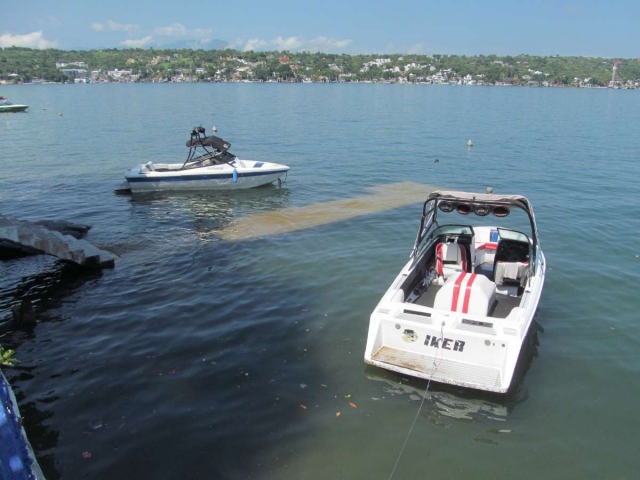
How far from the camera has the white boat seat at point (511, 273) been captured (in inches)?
425

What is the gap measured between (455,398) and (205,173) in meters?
17.7

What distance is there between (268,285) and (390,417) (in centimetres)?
557

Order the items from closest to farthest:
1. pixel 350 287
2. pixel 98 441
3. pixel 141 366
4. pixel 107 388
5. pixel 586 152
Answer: pixel 98 441 < pixel 107 388 < pixel 141 366 < pixel 350 287 < pixel 586 152

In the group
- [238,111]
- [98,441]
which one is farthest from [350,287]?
[238,111]

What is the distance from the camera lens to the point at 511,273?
10.9 meters

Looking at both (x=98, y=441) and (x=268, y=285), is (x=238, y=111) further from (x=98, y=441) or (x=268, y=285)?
(x=98, y=441)

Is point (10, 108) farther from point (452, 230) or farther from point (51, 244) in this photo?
point (452, 230)

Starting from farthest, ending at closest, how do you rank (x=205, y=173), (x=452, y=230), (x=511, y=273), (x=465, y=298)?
(x=205, y=173) → (x=452, y=230) → (x=511, y=273) → (x=465, y=298)

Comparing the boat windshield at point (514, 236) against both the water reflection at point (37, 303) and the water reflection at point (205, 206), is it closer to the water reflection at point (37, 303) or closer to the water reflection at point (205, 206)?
the water reflection at point (205, 206)

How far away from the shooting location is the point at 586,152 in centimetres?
3481

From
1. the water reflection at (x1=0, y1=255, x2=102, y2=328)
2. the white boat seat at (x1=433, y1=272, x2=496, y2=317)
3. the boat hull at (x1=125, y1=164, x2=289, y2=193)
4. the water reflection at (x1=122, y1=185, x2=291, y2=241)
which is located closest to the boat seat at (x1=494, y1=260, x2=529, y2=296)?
the white boat seat at (x1=433, y1=272, x2=496, y2=317)

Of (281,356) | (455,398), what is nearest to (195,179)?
(281,356)

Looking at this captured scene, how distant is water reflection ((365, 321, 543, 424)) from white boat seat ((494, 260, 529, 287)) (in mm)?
2694

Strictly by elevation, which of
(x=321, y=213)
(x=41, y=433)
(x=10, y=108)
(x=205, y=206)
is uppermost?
(x=10, y=108)
